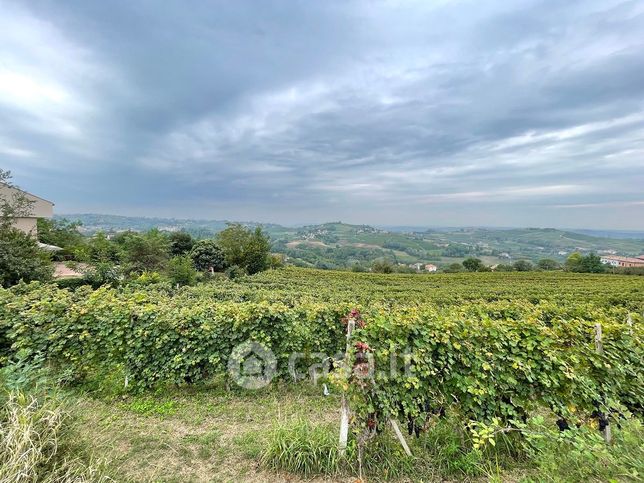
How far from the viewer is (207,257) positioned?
3519cm

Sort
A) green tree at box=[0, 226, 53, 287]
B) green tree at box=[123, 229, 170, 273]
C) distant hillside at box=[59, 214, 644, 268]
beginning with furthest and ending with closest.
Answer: distant hillside at box=[59, 214, 644, 268] < green tree at box=[123, 229, 170, 273] < green tree at box=[0, 226, 53, 287]

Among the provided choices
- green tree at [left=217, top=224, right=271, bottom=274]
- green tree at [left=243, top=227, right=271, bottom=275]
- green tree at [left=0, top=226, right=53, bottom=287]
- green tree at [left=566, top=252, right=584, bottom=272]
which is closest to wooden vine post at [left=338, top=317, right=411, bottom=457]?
green tree at [left=0, top=226, right=53, bottom=287]

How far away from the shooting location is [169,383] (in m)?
4.88

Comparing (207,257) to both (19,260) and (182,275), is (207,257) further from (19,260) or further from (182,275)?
(19,260)

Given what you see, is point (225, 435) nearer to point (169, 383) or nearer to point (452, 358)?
point (169, 383)

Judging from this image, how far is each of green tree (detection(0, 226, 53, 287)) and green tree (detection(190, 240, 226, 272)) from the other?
18.9 m

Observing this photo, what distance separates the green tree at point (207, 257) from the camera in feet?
115

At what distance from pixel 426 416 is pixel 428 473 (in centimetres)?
52

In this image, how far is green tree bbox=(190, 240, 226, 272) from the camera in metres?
35.1

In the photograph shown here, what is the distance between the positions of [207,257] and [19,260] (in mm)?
21230

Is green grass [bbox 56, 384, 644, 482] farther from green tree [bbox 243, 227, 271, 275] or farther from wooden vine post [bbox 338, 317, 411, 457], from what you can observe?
green tree [bbox 243, 227, 271, 275]

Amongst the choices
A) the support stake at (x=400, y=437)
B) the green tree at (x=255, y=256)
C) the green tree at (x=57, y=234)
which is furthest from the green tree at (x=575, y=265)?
the green tree at (x=57, y=234)

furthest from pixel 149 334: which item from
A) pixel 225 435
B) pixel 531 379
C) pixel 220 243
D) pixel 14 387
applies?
pixel 220 243

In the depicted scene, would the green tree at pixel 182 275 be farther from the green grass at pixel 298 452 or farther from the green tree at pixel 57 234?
the green tree at pixel 57 234
